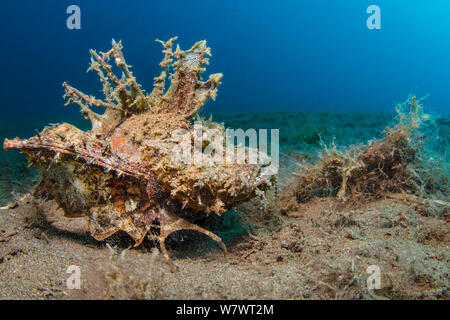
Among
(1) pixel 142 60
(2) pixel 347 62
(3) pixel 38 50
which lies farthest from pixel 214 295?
(2) pixel 347 62

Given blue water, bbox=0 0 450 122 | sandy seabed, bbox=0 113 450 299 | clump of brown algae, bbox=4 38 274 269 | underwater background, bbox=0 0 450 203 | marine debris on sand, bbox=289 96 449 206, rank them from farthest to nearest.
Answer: blue water, bbox=0 0 450 122 < underwater background, bbox=0 0 450 203 < marine debris on sand, bbox=289 96 449 206 < clump of brown algae, bbox=4 38 274 269 < sandy seabed, bbox=0 113 450 299

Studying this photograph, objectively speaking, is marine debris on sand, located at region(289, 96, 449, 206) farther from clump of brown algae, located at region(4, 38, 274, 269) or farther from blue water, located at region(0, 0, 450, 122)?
blue water, located at region(0, 0, 450, 122)

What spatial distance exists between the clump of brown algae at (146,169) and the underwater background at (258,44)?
52.7 m

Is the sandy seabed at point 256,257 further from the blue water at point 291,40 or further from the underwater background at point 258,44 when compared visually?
the blue water at point 291,40

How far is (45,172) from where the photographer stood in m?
2.76

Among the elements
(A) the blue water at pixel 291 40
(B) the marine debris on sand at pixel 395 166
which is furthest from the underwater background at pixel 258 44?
(B) the marine debris on sand at pixel 395 166

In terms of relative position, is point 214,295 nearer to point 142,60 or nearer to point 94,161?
point 94,161

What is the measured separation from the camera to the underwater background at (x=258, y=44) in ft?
180

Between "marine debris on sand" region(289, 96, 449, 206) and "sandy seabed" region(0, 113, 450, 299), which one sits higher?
"marine debris on sand" region(289, 96, 449, 206)

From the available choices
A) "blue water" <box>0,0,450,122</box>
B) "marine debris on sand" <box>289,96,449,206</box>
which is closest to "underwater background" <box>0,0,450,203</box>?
"blue water" <box>0,0,450,122</box>

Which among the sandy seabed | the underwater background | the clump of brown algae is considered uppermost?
the underwater background

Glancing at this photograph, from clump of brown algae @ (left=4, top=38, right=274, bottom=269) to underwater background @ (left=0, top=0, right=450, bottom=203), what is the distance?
173ft

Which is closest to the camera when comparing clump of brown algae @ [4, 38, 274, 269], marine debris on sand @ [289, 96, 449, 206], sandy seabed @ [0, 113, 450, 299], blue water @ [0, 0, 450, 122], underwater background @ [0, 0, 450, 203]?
sandy seabed @ [0, 113, 450, 299]

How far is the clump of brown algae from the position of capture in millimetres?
2270
